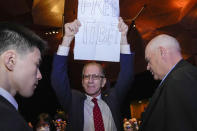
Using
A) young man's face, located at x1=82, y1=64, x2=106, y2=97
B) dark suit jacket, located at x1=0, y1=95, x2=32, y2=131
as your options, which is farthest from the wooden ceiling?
dark suit jacket, located at x1=0, y1=95, x2=32, y2=131

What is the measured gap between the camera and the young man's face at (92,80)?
1891 millimetres

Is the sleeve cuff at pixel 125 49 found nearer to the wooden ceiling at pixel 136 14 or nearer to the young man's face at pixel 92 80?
the young man's face at pixel 92 80

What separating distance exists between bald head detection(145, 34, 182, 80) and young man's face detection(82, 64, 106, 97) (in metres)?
0.50

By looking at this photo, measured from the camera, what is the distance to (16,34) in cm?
100

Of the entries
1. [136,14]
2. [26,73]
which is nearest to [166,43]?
[26,73]

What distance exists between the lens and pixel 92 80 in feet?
6.32

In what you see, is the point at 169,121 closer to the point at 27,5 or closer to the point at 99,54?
the point at 99,54

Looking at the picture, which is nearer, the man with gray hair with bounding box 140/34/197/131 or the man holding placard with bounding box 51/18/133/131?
the man with gray hair with bounding box 140/34/197/131

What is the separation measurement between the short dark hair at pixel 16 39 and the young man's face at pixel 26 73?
1.4 inches

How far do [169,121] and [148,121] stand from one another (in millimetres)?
180

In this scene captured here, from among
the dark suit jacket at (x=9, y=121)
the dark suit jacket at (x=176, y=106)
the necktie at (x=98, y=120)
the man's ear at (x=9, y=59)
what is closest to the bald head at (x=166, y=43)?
the dark suit jacket at (x=176, y=106)

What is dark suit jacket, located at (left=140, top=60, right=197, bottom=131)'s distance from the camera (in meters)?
1.16

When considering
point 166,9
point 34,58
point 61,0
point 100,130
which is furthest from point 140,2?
point 34,58

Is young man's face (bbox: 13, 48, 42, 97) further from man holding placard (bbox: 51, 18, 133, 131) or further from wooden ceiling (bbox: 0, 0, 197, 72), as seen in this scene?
wooden ceiling (bbox: 0, 0, 197, 72)
